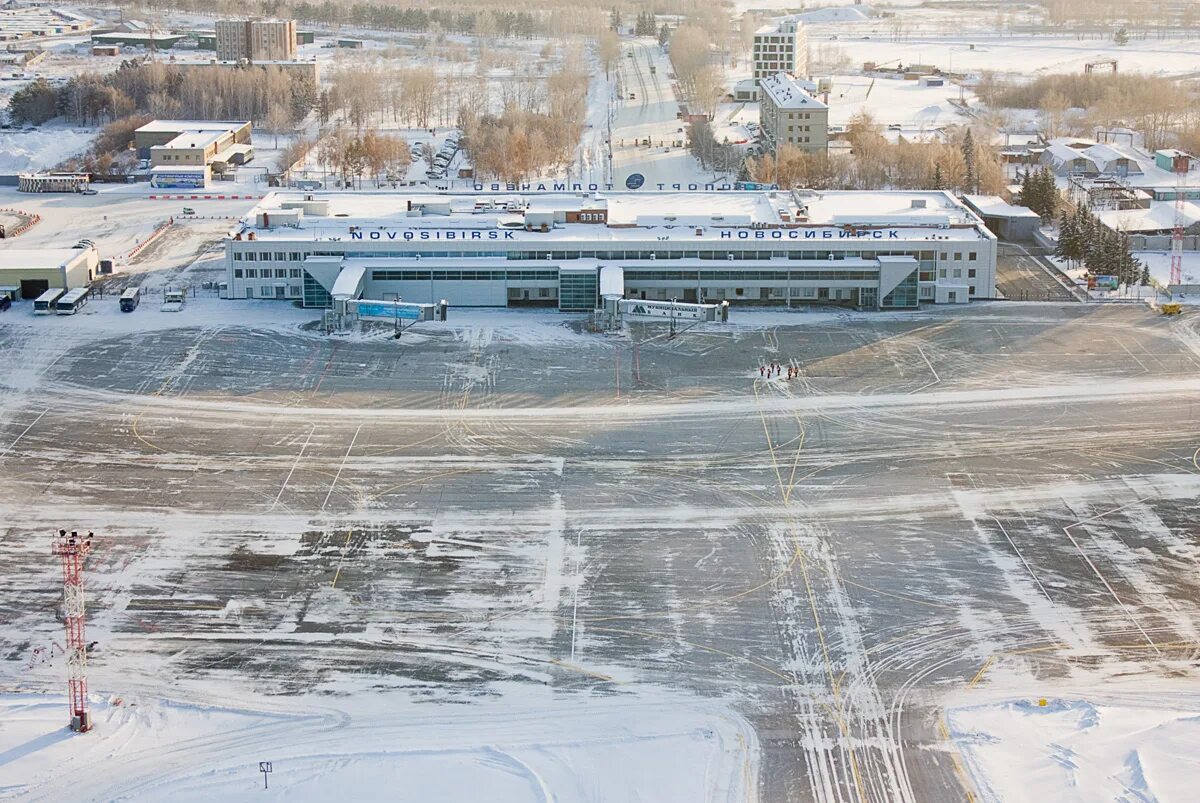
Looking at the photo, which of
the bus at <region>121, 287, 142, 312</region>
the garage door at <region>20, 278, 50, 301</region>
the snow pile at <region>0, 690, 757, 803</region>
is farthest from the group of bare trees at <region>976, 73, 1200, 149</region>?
the snow pile at <region>0, 690, 757, 803</region>

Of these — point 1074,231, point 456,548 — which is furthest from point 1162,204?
point 456,548

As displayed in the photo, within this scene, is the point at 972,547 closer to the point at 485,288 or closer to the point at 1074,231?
the point at 485,288

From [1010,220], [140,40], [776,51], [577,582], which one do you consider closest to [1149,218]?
[1010,220]

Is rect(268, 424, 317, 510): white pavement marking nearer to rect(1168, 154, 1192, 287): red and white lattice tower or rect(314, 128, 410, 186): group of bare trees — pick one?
rect(1168, 154, 1192, 287): red and white lattice tower

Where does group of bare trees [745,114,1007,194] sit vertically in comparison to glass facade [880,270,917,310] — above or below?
above

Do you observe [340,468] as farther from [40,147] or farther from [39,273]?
[40,147]

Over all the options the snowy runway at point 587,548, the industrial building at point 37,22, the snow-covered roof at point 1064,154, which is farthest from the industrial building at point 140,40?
the snowy runway at point 587,548
